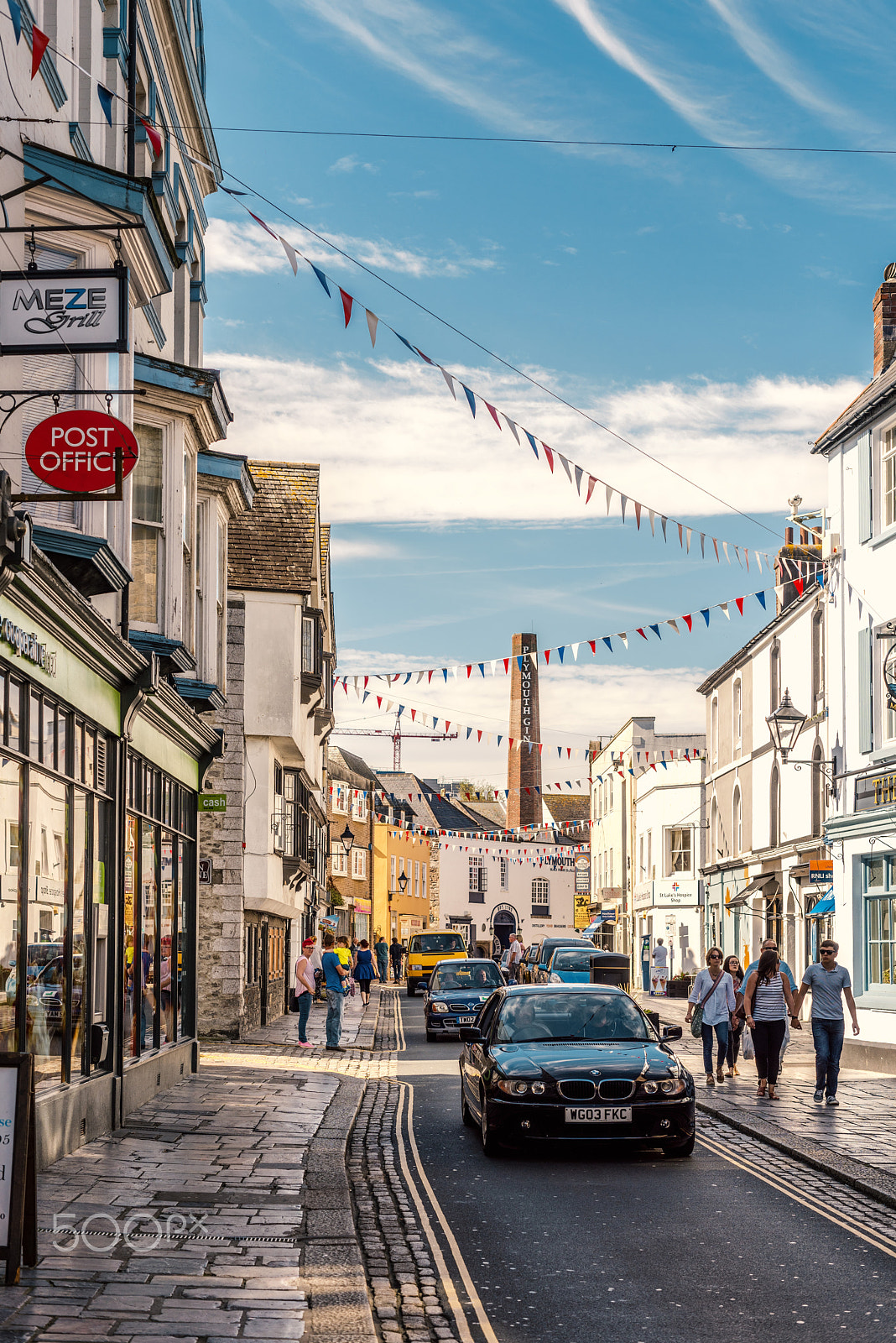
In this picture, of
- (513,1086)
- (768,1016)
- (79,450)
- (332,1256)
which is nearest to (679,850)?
(768,1016)

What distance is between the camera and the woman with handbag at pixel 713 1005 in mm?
18438

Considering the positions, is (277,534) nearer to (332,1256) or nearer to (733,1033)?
(733,1033)

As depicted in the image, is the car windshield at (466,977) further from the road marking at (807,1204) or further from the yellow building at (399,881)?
the yellow building at (399,881)

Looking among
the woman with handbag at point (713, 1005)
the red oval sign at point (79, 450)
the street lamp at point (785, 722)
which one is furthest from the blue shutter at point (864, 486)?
the red oval sign at point (79, 450)

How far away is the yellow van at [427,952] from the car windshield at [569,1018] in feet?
117

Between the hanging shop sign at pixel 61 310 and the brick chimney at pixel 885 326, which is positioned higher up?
the brick chimney at pixel 885 326

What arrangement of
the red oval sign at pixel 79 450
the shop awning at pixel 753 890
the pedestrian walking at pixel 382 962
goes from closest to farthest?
the red oval sign at pixel 79 450 → the shop awning at pixel 753 890 → the pedestrian walking at pixel 382 962

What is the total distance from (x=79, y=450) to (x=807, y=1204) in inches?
285

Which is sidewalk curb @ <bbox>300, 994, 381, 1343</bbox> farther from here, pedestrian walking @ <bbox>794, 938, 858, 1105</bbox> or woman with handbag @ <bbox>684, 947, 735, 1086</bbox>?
woman with handbag @ <bbox>684, 947, 735, 1086</bbox>

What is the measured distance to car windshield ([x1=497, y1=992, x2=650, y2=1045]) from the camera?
12.9 m

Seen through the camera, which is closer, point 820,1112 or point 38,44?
point 38,44

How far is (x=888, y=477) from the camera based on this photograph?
22.2 metres

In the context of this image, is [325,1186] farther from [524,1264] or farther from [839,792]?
[839,792]

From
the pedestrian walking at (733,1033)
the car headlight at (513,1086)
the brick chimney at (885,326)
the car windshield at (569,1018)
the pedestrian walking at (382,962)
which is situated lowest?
the pedestrian walking at (382,962)
